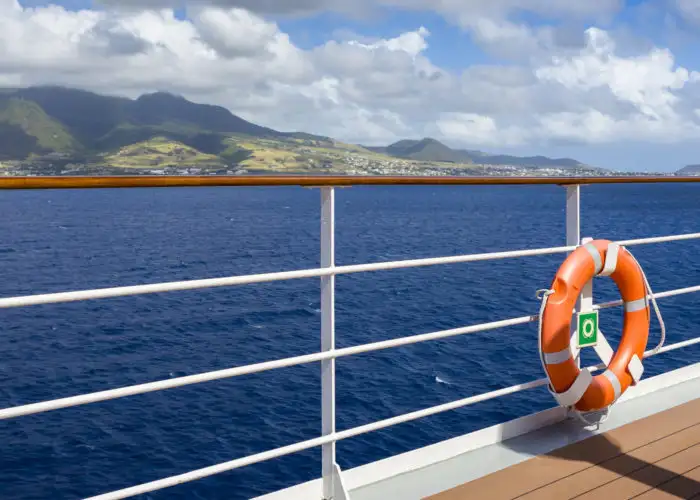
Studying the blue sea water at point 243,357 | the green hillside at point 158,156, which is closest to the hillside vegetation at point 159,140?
the green hillside at point 158,156

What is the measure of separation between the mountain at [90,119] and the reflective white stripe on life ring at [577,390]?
10837cm

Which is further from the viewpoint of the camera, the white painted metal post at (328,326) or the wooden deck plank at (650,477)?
the wooden deck plank at (650,477)

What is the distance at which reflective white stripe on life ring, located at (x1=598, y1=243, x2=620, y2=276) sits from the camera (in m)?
2.04

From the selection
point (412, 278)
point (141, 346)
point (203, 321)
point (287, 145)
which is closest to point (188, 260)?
point (412, 278)

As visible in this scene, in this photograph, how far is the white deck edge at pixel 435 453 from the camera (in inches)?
66.0

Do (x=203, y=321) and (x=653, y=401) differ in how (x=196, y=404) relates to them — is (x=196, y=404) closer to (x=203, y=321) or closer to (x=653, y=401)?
(x=203, y=321)

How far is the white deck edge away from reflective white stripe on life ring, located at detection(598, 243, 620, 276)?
1.40ft

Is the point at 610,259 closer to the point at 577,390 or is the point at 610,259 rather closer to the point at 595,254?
the point at 595,254

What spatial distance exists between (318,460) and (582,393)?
14.5 feet

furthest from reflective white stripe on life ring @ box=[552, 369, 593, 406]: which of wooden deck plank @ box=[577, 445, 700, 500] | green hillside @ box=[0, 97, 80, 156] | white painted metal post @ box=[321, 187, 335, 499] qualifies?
green hillside @ box=[0, 97, 80, 156]

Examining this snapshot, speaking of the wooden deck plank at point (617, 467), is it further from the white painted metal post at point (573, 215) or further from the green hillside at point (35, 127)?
the green hillside at point (35, 127)

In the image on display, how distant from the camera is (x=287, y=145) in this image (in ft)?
322

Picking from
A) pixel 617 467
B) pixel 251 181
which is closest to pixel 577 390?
pixel 617 467

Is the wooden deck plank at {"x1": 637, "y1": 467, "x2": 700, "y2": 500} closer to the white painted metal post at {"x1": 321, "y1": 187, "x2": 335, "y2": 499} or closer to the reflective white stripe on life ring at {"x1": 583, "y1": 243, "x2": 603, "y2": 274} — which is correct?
the reflective white stripe on life ring at {"x1": 583, "y1": 243, "x2": 603, "y2": 274}
